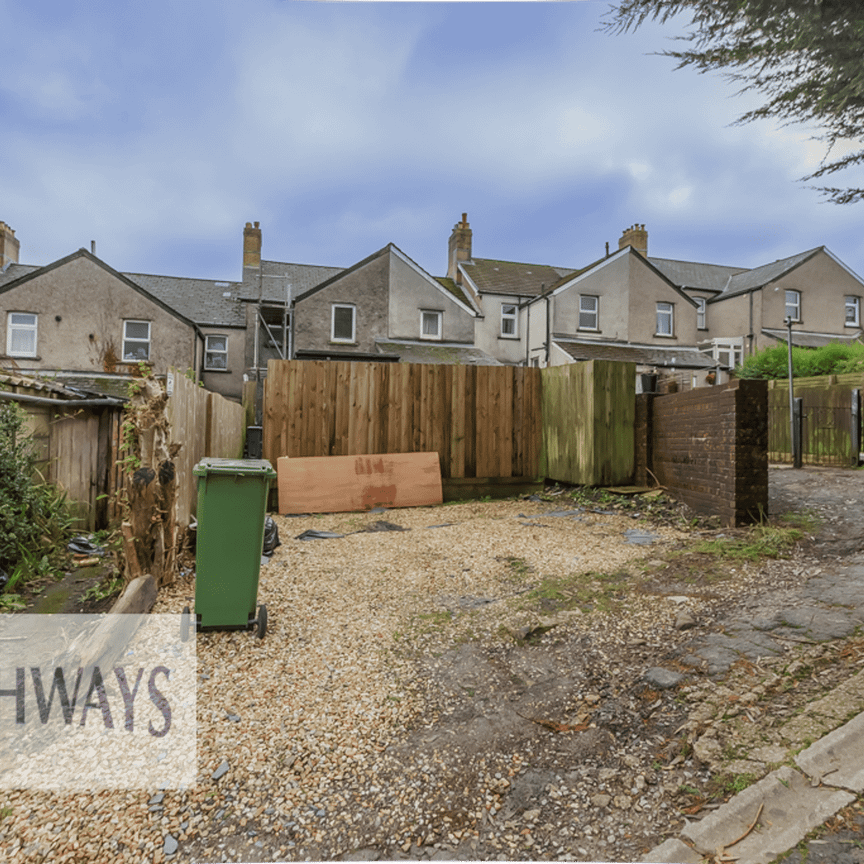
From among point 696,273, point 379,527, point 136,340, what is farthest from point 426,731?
point 696,273

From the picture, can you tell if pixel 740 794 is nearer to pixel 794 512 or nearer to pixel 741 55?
pixel 741 55

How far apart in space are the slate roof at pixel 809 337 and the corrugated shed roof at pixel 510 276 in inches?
348

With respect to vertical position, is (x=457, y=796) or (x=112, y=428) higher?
(x=112, y=428)

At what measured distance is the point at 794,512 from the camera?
650 cm

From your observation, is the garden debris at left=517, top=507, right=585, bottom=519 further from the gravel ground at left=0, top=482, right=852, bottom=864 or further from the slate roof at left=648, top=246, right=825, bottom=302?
the slate roof at left=648, top=246, right=825, bottom=302

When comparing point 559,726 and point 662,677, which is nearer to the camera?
point 559,726

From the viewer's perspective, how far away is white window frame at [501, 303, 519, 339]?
2380 centimetres

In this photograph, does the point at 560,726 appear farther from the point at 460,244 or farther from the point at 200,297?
the point at 460,244

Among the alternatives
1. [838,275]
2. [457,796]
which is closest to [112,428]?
[457,796]

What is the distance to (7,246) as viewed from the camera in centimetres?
2312

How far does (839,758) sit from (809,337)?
27.1m

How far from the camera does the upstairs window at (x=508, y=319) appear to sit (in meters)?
23.8

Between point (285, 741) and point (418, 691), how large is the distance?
0.73m

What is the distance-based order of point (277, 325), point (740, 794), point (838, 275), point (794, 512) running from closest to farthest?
1. point (740, 794)
2. point (794, 512)
3. point (277, 325)
4. point (838, 275)
